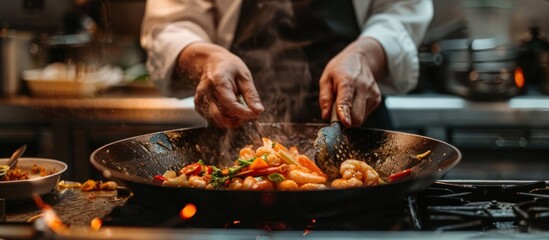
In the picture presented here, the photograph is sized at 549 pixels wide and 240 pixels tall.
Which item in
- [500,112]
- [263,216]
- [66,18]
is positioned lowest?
[500,112]

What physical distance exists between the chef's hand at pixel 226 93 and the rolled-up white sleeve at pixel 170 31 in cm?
30

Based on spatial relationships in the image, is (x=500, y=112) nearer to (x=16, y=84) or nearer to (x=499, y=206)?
(x=499, y=206)

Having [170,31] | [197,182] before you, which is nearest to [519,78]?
[170,31]

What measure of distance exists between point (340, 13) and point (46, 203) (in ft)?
4.21

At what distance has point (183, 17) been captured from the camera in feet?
7.56

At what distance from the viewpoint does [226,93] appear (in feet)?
5.41

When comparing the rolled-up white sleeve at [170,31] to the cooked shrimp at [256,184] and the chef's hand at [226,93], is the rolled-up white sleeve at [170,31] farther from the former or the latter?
the cooked shrimp at [256,184]

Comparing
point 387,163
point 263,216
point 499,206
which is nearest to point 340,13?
point 387,163

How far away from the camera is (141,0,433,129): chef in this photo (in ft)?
6.93

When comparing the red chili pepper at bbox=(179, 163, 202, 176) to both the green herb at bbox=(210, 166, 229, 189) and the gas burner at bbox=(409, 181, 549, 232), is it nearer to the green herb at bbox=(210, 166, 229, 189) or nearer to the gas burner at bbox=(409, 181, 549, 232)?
the green herb at bbox=(210, 166, 229, 189)

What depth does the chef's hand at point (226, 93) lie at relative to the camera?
1631 millimetres

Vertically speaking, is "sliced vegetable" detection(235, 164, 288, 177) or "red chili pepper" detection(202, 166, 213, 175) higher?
"sliced vegetable" detection(235, 164, 288, 177)

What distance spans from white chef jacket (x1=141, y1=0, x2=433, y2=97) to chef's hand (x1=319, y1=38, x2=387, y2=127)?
261 mm

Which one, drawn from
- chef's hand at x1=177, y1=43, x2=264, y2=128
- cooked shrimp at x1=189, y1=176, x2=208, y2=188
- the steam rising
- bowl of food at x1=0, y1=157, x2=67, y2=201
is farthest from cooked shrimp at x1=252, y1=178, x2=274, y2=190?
the steam rising
